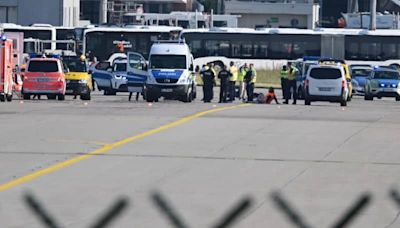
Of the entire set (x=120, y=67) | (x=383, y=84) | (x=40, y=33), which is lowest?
(x=383, y=84)

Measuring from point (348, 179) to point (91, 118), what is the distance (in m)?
13.8

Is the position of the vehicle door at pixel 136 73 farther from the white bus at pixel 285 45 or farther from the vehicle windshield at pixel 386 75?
the white bus at pixel 285 45

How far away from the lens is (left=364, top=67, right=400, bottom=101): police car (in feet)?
174

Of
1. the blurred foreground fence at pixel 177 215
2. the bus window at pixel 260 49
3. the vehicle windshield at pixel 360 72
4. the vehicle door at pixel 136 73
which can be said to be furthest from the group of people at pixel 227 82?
the blurred foreground fence at pixel 177 215

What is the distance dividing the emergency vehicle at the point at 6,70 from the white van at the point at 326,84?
37.5ft

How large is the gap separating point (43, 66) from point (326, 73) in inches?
433

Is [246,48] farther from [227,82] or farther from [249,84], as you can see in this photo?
[227,82]

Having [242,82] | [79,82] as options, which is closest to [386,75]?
[242,82]

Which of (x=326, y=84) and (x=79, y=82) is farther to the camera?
(x=79, y=82)

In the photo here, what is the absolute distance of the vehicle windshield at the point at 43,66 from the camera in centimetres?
4316

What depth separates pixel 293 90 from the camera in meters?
47.0

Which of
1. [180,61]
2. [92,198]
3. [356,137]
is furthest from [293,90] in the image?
[92,198]

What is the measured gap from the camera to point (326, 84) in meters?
44.1

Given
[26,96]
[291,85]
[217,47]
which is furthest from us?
[217,47]
